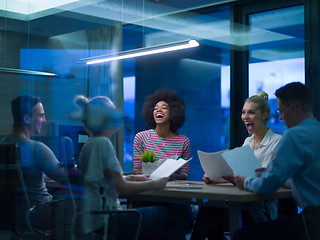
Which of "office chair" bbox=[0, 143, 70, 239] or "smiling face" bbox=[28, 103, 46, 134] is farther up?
"smiling face" bbox=[28, 103, 46, 134]

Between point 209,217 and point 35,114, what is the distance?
4.62ft

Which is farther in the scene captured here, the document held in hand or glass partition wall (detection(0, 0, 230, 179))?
the document held in hand

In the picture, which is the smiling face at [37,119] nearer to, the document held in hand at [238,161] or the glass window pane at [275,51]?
the document held in hand at [238,161]

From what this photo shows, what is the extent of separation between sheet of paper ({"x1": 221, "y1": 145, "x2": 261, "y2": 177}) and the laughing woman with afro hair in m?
1.06

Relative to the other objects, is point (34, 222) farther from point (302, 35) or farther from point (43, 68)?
point (302, 35)

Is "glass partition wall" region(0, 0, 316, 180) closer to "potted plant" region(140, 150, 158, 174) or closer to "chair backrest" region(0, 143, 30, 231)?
"chair backrest" region(0, 143, 30, 231)

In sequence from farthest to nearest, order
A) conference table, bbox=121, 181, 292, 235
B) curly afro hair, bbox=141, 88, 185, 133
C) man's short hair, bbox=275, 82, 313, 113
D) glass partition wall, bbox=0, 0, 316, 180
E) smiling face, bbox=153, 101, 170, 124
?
1. curly afro hair, bbox=141, 88, 185, 133
2. smiling face, bbox=153, 101, 170, 124
3. glass partition wall, bbox=0, 0, 316, 180
4. man's short hair, bbox=275, 82, 313, 113
5. conference table, bbox=121, 181, 292, 235

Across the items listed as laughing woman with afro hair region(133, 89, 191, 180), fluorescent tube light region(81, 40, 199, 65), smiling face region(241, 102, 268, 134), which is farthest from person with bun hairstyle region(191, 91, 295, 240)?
fluorescent tube light region(81, 40, 199, 65)

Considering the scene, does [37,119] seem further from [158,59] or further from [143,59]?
[158,59]

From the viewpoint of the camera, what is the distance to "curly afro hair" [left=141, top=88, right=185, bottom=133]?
3963mm

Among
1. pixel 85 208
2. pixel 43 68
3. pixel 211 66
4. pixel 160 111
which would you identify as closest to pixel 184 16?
pixel 211 66

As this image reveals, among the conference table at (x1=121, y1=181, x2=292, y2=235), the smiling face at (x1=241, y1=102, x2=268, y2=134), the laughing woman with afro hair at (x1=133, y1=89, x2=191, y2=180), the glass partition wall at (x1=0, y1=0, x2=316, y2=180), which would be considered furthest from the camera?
the laughing woman with afro hair at (x1=133, y1=89, x2=191, y2=180)

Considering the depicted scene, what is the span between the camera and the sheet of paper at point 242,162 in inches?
98.0

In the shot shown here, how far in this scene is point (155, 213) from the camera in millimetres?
2598
